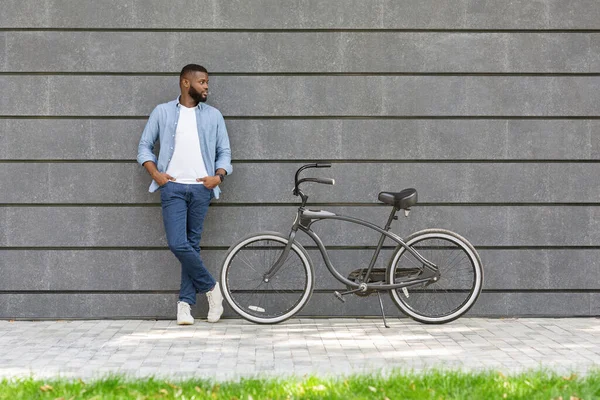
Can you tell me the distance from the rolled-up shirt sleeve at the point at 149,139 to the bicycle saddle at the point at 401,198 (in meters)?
1.99

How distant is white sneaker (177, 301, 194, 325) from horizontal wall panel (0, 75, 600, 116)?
173 centimetres

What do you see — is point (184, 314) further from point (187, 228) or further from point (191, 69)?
point (191, 69)

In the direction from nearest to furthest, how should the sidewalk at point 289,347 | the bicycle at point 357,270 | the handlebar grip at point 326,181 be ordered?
the sidewalk at point 289,347
the handlebar grip at point 326,181
the bicycle at point 357,270

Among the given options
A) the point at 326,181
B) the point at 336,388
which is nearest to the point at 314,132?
the point at 326,181

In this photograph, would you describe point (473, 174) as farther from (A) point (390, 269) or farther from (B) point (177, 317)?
(B) point (177, 317)

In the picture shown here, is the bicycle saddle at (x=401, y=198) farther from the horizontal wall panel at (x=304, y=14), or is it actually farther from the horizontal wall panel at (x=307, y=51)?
the horizontal wall panel at (x=304, y=14)

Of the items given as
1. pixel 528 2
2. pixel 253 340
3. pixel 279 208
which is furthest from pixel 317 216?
pixel 528 2

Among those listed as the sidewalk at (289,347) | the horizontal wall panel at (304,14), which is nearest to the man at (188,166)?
the sidewalk at (289,347)

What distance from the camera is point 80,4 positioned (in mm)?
8148

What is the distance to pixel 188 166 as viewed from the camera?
788 cm

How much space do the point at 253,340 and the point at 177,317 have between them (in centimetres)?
112

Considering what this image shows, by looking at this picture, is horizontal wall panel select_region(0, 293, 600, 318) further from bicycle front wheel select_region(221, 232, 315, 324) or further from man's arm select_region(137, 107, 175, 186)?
man's arm select_region(137, 107, 175, 186)

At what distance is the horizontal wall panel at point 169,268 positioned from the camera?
26.9 ft

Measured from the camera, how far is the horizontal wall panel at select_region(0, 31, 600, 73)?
8172mm
